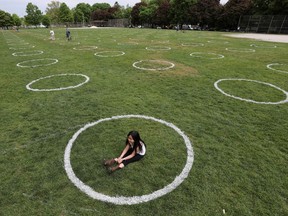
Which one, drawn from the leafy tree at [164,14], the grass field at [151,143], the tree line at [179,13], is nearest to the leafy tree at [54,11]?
the tree line at [179,13]

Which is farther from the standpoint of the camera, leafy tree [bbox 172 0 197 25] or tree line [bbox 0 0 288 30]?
leafy tree [bbox 172 0 197 25]

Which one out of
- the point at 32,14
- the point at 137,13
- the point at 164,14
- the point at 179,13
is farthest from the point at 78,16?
the point at 179,13

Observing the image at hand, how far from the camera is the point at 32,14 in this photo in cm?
10006

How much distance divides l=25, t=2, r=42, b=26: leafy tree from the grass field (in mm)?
111359

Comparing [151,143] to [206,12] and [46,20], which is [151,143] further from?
[46,20]

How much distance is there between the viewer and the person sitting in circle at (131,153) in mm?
4014

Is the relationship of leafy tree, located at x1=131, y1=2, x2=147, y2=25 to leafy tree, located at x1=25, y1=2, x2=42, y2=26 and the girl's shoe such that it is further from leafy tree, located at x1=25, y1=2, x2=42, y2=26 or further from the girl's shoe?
the girl's shoe

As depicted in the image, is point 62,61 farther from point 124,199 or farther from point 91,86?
point 124,199

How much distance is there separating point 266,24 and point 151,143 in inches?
1966

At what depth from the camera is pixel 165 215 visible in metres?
3.07

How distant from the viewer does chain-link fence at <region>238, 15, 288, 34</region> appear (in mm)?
40969

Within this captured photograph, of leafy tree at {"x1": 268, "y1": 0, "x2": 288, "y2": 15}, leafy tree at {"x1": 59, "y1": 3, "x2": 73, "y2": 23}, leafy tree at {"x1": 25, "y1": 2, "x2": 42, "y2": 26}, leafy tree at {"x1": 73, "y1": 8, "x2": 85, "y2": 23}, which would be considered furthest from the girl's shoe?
leafy tree at {"x1": 73, "y1": 8, "x2": 85, "y2": 23}

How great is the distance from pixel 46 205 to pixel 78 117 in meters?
2.93

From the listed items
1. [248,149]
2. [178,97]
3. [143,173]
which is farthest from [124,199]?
[178,97]
